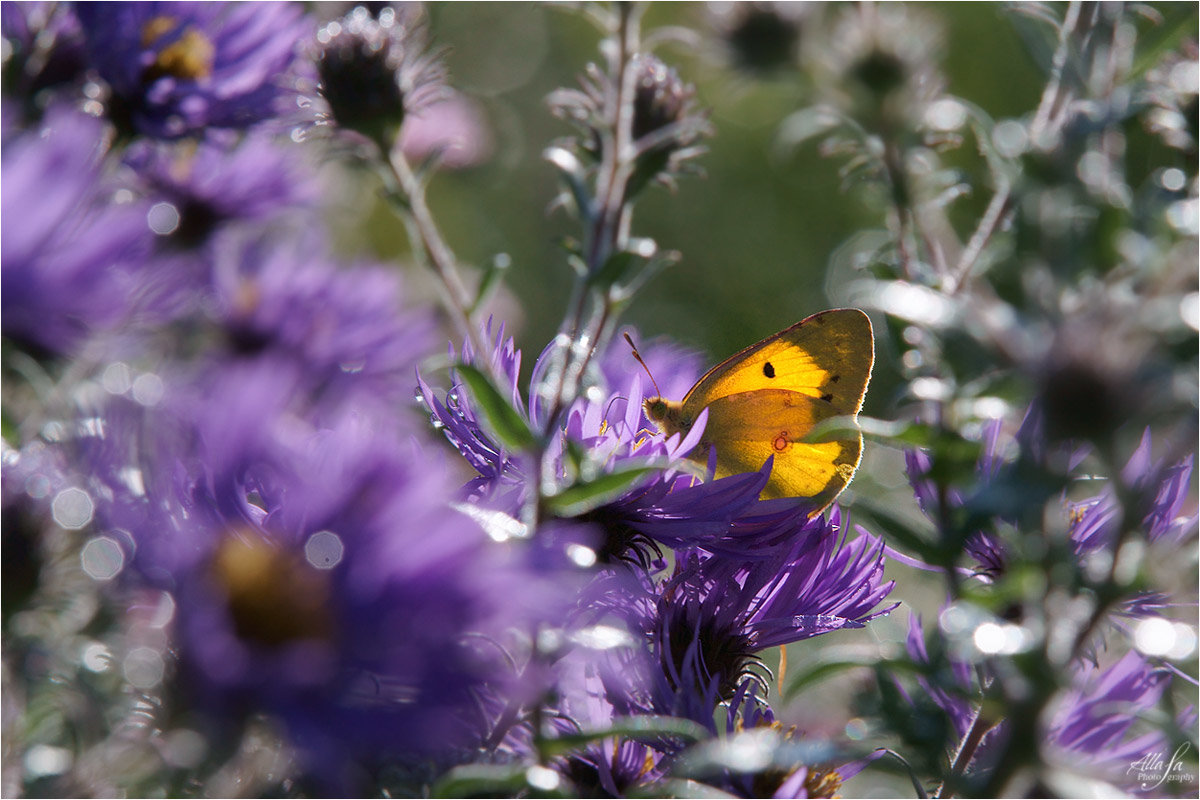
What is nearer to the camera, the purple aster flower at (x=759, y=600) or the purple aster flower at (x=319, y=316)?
the purple aster flower at (x=759, y=600)

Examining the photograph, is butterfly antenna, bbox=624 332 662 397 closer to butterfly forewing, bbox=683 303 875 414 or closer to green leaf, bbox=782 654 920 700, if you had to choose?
butterfly forewing, bbox=683 303 875 414

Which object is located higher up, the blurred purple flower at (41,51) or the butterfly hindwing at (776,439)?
the blurred purple flower at (41,51)

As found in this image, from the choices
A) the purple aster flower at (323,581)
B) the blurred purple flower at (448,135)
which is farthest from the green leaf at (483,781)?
the blurred purple flower at (448,135)

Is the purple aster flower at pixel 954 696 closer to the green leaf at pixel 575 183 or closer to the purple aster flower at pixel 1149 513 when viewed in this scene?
the purple aster flower at pixel 1149 513

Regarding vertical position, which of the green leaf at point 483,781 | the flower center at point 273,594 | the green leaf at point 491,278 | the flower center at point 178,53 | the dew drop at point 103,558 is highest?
the flower center at point 178,53

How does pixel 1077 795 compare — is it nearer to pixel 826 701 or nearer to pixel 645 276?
pixel 645 276

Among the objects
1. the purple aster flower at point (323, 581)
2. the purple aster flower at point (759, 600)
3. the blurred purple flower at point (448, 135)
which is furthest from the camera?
the blurred purple flower at point (448, 135)
